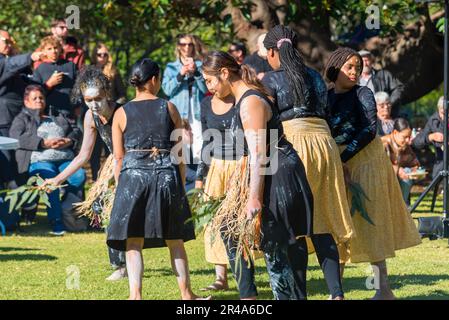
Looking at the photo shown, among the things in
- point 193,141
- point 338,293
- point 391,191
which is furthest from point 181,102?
point 338,293

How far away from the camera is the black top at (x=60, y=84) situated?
13867mm

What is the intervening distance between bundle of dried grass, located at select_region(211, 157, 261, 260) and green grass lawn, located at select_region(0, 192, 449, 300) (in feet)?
4.68

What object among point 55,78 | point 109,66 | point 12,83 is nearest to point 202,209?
point 109,66

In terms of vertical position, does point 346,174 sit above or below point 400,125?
below

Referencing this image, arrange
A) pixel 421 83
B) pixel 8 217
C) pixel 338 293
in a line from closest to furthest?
pixel 338 293 < pixel 8 217 < pixel 421 83

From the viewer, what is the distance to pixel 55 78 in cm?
1380

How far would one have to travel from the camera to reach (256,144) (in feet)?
23.4

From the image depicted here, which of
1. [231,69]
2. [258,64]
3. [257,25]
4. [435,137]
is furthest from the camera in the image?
[257,25]

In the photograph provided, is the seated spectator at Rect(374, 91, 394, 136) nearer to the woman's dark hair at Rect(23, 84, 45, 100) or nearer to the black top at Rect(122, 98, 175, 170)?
the woman's dark hair at Rect(23, 84, 45, 100)

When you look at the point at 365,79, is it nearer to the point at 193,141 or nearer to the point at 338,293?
the point at 193,141

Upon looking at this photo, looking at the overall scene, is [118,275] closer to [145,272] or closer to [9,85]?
[145,272]

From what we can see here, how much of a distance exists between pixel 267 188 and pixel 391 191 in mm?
1728

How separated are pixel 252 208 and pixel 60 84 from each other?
23.5 ft
